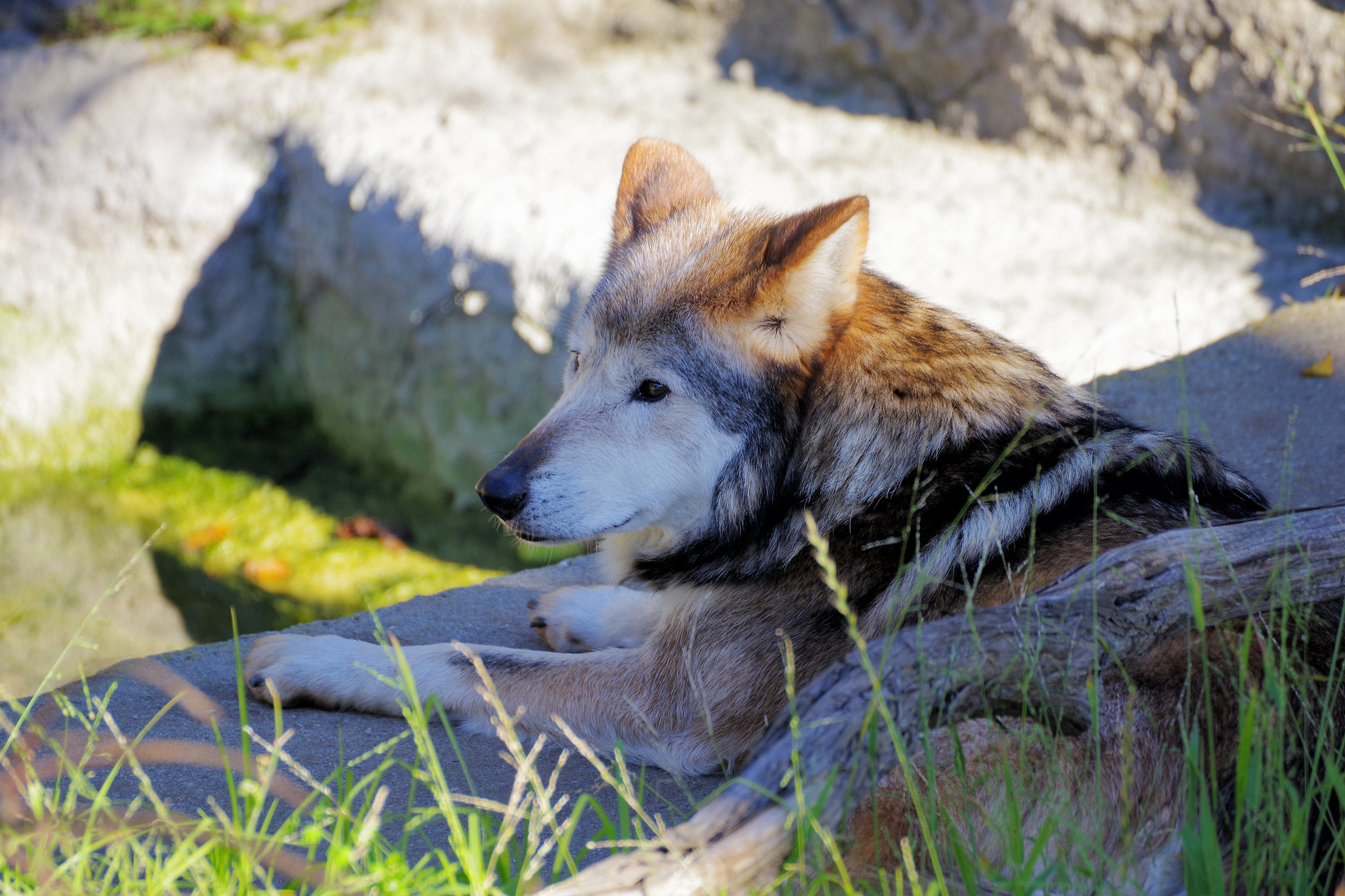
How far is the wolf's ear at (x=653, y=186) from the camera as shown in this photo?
9.91 feet

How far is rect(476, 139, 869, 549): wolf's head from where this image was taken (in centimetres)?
240

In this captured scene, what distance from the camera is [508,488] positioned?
2.43 m

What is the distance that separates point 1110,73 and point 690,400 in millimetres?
4448

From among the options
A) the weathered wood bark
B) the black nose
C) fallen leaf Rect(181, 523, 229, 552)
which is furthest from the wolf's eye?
fallen leaf Rect(181, 523, 229, 552)

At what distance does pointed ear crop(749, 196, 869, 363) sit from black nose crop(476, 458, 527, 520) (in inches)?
25.6

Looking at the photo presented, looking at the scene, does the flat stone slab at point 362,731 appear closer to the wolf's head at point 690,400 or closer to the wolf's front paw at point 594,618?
the wolf's front paw at point 594,618

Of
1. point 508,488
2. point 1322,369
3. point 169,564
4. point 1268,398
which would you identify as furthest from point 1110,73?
point 169,564

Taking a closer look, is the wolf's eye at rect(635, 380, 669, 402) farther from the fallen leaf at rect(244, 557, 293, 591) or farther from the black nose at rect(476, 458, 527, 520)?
the fallen leaf at rect(244, 557, 293, 591)

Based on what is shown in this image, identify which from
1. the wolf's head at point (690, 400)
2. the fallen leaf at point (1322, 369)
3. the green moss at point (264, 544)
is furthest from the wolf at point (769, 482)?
the green moss at point (264, 544)

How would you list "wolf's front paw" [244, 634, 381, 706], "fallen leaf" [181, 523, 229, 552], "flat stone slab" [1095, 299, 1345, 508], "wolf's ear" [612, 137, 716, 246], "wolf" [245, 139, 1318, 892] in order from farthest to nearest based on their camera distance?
"fallen leaf" [181, 523, 229, 552] → "flat stone slab" [1095, 299, 1345, 508] → "wolf's ear" [612, 137, 716, 246] → "wolf's front paw" [244, 634, 381, 706] → "wolf" [245, 139, 1318, 892]

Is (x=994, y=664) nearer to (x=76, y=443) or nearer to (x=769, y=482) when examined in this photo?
(x=769, y=482)

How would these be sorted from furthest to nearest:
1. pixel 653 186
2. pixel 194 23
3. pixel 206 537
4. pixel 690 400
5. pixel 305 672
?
pixel 194 23
pixel 206 537
pixel 653 186
pixel 305 672
pixel 690 400

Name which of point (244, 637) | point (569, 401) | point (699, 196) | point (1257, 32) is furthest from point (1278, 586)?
point (1257, 32)

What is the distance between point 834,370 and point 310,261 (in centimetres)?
482
